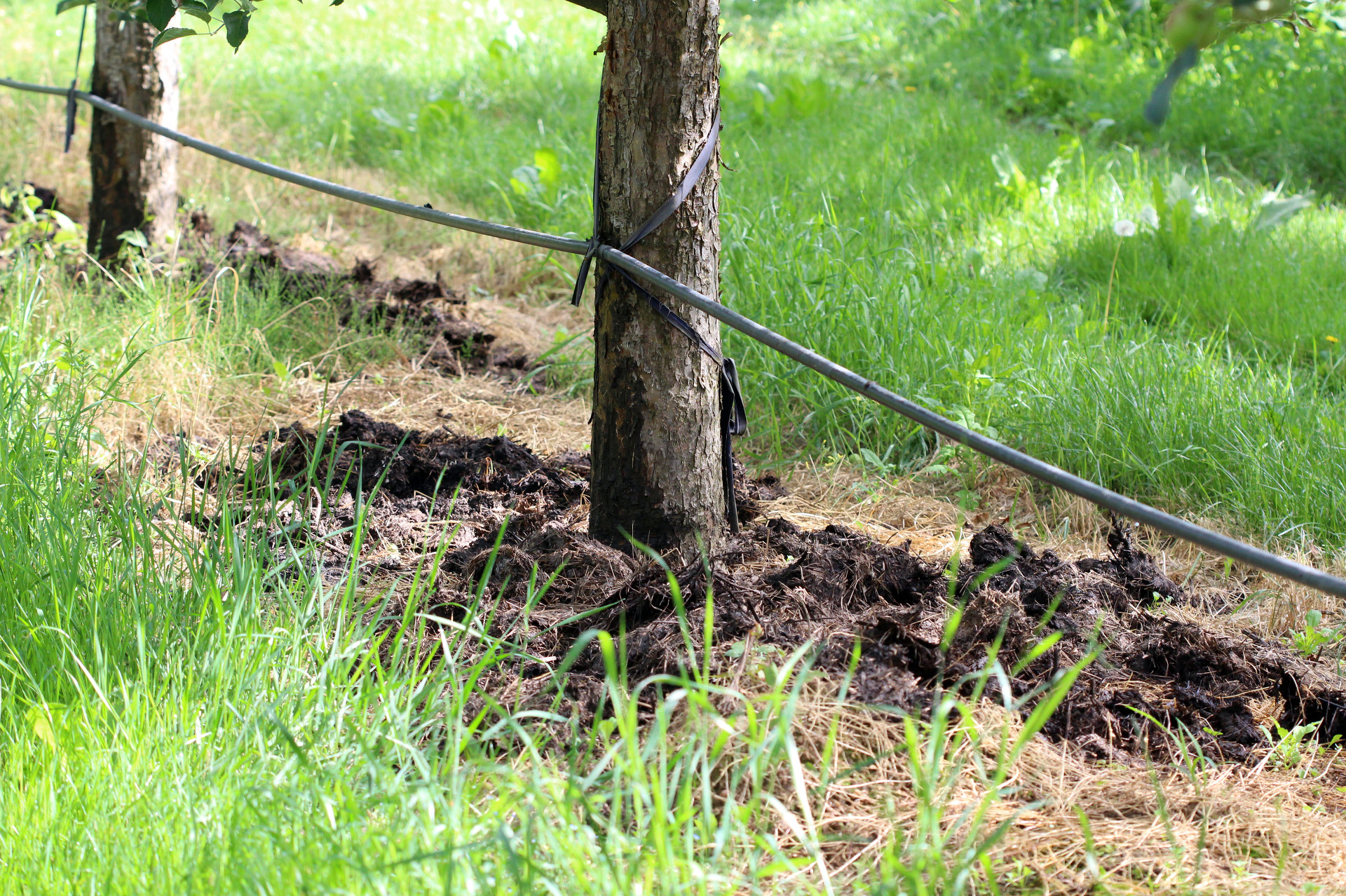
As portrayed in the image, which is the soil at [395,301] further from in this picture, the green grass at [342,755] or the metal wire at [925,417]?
the green grass at [342,755]

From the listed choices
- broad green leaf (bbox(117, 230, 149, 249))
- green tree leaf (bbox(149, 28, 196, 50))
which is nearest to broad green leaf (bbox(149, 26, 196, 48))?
green tree leaf (bbox(149, 28, 196, 50))

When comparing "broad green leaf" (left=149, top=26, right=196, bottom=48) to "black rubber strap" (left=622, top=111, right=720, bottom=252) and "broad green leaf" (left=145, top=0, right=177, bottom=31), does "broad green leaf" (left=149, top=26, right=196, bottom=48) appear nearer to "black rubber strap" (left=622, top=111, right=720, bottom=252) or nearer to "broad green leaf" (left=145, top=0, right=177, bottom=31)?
"broad green leaf" (left=145, top=0, right=177, bottom=31)

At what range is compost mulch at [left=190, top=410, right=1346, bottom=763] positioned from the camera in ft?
5.97

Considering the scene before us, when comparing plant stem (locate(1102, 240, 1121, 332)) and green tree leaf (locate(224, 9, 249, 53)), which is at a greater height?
green tree leaf (locate(224, 9, 249, 53))

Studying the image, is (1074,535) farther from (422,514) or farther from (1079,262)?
(1079,262)

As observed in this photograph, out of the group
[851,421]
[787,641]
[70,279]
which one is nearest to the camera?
[787,641]

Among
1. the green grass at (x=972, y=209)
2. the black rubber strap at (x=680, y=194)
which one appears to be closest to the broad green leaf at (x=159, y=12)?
the black rubber strap at (x=680, y=194)

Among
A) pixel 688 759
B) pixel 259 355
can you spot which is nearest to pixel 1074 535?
pixel 688 759

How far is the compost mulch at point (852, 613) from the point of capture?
1.82 meters

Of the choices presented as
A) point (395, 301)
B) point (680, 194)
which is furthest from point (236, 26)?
point (395, 301)

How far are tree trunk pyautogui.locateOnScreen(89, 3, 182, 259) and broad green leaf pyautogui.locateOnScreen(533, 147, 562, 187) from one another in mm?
1592

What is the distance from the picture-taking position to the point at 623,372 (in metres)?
2.22

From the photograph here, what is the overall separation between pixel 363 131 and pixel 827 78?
3572mm

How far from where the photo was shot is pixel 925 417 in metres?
1.63
